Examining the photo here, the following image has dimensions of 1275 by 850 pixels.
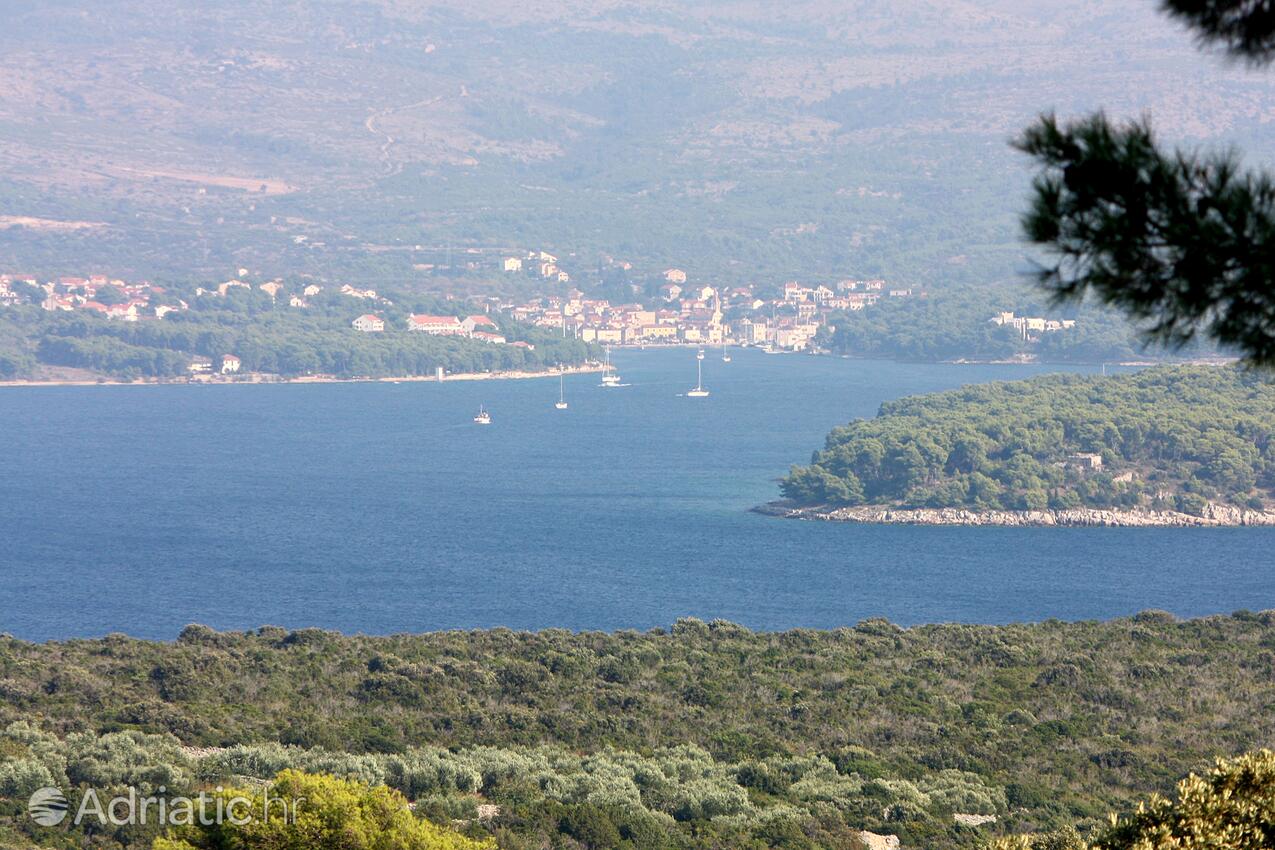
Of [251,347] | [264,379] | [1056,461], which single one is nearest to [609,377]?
[264,379]

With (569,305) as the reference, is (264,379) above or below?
below

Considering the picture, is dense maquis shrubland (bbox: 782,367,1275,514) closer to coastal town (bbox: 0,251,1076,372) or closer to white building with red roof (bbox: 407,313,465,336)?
coastal town (bbox: 0,251,1076,372)

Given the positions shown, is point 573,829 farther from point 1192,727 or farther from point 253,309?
point 253,309

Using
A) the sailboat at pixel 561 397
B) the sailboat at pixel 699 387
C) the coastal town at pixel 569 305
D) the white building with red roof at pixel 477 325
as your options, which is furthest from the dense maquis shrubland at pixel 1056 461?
the white building with red roof at pixel 477 325

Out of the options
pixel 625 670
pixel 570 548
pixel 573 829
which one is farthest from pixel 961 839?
pixel 570 548

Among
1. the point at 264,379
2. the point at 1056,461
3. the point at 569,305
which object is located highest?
the point at 569,305

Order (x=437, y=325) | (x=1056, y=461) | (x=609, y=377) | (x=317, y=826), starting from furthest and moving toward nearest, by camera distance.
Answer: (x=437, y=325) → (x=609, y=377) → (x=1056, y=461) → (x=317, y=826)

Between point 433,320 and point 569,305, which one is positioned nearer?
point 433,320

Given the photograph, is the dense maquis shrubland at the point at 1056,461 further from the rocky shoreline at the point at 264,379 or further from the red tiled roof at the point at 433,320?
the red tiled roof at the point at 433,320

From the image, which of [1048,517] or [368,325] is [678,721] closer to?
[1048,517]
